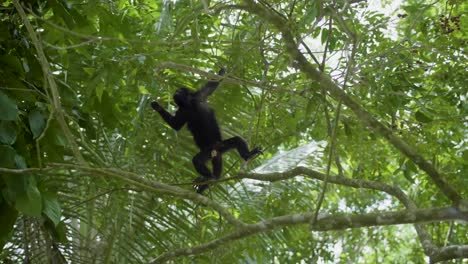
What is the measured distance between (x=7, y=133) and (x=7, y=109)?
0.62 feet

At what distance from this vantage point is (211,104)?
5906 mm

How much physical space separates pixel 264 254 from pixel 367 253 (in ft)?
21.2

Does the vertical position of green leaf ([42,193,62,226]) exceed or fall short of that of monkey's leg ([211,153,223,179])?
it falls short

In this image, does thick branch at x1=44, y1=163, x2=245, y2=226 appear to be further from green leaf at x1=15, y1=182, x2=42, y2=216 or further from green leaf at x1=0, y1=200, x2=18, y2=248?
green leaf at x1=0, y1=200, x2=18, y2=248

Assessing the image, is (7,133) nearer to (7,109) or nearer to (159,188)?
(7,109)

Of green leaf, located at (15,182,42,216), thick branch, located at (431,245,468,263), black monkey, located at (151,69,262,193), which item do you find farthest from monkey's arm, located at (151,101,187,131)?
thick branch, located at (431,245,468,263)

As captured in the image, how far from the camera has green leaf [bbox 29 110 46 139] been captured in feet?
10.8

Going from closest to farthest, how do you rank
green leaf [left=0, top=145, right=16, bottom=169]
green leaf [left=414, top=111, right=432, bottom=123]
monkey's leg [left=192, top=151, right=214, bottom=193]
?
green leaf [left=0, top=145, right=16, bottom=169] < green leaf [left=414, top=111, right=432, bottom=123] < monkey's leg [left=192, top=151, right=214, bottom=193]

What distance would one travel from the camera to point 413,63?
4172 mm

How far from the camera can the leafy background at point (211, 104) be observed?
130 inches

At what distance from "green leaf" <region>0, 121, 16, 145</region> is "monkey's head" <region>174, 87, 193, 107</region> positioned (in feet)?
7.61

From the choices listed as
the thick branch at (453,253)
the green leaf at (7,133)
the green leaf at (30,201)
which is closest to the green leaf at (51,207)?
the green leaf at (30,201)

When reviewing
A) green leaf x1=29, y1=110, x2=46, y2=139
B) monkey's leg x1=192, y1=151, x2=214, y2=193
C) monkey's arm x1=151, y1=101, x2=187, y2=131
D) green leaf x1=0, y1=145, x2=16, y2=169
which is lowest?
green leaf x1=0, y1=145, x2=16, y2=169

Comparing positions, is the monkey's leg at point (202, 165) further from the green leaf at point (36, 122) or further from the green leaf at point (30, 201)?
the green leaf at point (30, 201)
